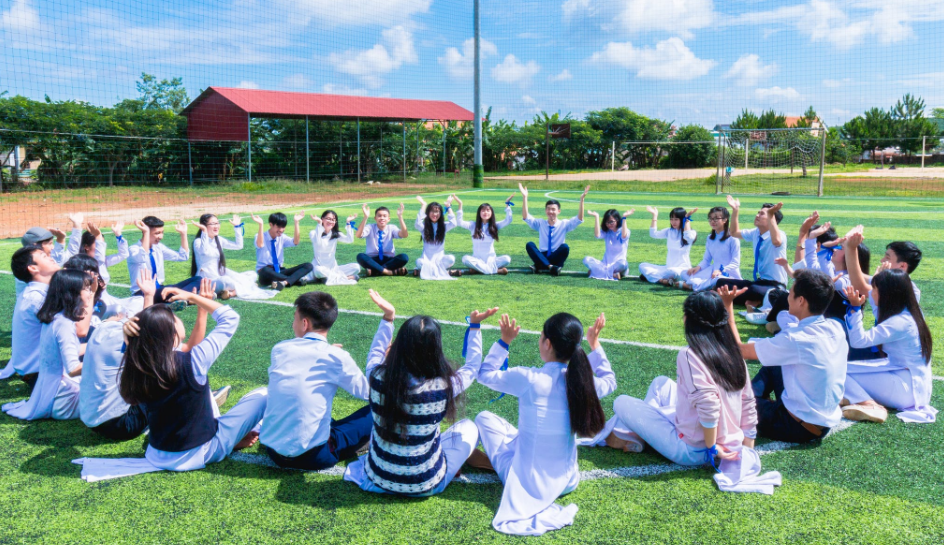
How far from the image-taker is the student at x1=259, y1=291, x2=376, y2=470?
3.91 m

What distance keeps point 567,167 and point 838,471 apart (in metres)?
42.0

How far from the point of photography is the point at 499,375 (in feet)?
12.3

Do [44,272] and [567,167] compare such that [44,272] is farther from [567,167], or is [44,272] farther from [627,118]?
[627,118]

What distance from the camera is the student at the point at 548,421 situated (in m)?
3.54

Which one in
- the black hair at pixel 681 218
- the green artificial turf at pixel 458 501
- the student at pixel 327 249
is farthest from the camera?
the student at pixel 327 249

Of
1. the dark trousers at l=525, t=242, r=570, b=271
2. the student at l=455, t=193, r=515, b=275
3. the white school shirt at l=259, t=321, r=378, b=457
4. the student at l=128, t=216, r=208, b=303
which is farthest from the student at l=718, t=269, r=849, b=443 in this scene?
the student at l=455, t=193, r=515, b=275

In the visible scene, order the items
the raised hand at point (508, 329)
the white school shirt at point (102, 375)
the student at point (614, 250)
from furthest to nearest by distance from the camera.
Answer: the student at point (614, 250)
the white school shirt at point (102, 375)
the raised hand at point (508, 329)

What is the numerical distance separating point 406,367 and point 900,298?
3.51m

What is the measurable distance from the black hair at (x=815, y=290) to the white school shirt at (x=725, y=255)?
4.62 m

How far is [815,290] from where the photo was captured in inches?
162

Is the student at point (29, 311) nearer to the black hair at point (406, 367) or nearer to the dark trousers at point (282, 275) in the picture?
the black hair at point (406, 367)

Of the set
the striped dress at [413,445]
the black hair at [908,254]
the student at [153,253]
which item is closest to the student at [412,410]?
the striped dress at [413,445]

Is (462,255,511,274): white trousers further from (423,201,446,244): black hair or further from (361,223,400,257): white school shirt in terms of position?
(361,223,400,257): white school shirt

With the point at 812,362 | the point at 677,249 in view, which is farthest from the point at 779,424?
the point at 677,249
